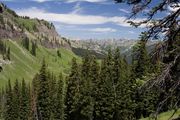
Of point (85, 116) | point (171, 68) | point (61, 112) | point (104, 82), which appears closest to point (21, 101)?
point (61, 112)

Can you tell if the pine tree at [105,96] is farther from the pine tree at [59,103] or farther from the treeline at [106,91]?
the pine tree at [59,103]

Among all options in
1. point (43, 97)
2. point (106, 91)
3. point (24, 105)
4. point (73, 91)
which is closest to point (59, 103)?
point (43, 97)

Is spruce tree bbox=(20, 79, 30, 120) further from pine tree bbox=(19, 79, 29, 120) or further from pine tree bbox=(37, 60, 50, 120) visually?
pine tree bbox=(37, 60, 50, 120)

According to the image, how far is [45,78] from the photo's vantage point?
83.4 m

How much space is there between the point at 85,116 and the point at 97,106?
213 inches

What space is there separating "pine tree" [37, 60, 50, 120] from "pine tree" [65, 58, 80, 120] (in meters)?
7.48

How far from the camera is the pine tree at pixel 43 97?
83312mm

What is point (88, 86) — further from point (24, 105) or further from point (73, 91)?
point (24, 105)

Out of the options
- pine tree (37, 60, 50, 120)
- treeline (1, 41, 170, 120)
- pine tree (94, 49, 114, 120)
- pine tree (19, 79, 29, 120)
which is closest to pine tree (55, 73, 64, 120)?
pine tree (37, 60, 50, 120)

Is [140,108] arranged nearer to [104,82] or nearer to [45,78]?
[104,82]

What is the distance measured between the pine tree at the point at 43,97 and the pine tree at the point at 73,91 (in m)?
7.48

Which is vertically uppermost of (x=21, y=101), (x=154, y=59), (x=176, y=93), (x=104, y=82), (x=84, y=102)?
(x=154, y=59)

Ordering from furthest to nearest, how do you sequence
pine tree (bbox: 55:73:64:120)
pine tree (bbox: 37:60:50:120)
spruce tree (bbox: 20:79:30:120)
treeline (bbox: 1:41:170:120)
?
1. spruce tree (bbox: 20:79:30:120)
2. pine tree (bbox: 55:73:64:120)
3. pine tree (bbox: 37:60:50:120)
4. treeline (bbox: 1:41:170:120)

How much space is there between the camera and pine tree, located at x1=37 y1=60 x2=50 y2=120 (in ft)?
273
